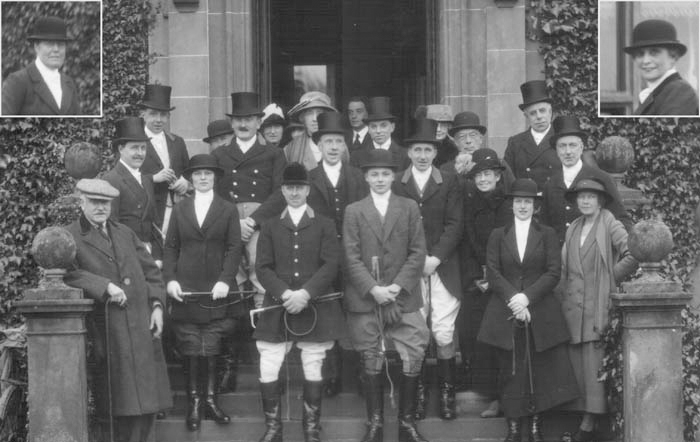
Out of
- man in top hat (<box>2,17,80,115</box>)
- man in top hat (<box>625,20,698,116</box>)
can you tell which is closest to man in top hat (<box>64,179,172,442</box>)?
man in top hat (<box>2,17,80,115</box>)

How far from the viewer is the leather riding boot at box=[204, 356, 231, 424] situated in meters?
9.77

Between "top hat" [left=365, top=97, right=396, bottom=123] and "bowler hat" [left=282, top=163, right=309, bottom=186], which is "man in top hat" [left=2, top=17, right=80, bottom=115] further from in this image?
"bowler hat" [left=282, top=163, right=309, bottom=186]

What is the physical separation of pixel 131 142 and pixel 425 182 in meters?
2.29

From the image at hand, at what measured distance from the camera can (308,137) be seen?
11016 millimetres

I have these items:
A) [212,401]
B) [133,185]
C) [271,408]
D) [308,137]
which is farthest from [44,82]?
[271,408]

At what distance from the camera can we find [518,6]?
12391mm

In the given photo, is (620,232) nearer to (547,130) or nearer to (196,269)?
(547,130)

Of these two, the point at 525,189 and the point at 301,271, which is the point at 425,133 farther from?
the point at 301,271

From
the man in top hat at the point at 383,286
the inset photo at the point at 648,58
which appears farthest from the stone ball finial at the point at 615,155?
the man in top hat at the point at 383,286

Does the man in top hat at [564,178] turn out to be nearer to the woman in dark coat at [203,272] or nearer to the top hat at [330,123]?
the top hat at [330,123]

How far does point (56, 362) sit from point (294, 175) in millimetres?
2165

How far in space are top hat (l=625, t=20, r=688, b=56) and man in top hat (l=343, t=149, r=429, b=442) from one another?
345 cm

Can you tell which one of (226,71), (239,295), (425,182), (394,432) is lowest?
(394,432)

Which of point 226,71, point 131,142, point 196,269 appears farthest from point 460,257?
point 226,71
